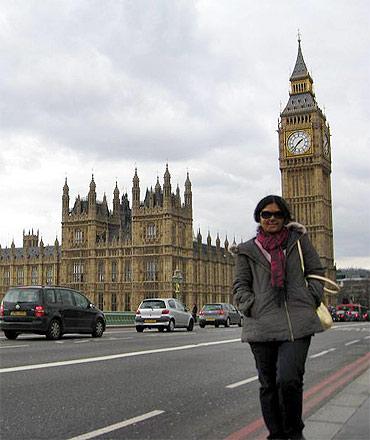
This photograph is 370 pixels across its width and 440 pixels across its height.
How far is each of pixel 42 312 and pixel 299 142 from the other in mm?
88622

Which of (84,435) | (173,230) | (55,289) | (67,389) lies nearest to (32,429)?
(84,435)

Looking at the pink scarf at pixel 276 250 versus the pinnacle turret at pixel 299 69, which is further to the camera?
the pinnacle turret at pixel 299 69

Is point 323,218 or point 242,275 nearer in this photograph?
point 242,275

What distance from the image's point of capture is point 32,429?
5.37m

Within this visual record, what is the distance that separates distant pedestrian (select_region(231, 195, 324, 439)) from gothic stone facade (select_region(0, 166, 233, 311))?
67.5 meters

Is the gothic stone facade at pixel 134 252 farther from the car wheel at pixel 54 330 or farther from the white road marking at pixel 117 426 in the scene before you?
the white road marking at pixel 117 426

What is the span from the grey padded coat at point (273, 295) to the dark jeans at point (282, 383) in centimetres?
9

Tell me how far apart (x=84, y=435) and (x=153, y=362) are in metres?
5.62

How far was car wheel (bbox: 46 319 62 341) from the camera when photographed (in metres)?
16.9

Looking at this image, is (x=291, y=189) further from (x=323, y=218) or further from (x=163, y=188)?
(x=163, y=188)

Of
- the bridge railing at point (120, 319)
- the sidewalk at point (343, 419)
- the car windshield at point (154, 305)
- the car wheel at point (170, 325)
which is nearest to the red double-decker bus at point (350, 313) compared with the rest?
the bridge railing at point (120, 319)

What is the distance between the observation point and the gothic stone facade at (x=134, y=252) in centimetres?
7419

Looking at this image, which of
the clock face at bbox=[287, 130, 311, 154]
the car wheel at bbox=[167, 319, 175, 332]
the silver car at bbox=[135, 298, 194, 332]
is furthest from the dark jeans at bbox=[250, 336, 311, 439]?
the clock face at bbox=[287, 130, 311, 154]

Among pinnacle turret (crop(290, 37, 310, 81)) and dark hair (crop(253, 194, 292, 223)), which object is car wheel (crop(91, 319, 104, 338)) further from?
pinnacle turret (crop(290, 37, 310, 81))
